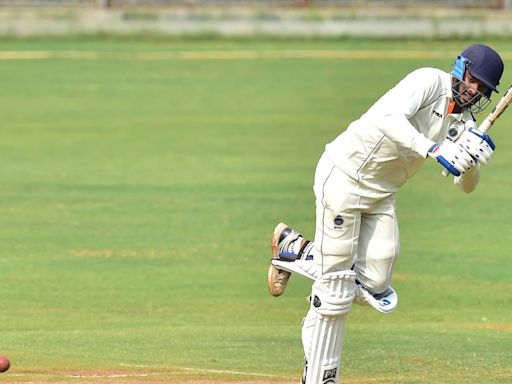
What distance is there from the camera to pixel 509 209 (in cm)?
1802

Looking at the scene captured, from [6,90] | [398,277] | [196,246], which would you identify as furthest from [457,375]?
[6,90]

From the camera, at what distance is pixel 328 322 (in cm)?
870

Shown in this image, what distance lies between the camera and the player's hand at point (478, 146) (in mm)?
8250

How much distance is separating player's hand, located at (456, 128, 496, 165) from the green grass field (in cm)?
222

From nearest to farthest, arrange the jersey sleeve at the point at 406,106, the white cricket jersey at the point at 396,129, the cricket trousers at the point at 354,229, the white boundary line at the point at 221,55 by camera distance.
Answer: the jersey sleeve at the point at 406,106 < the white cricket jersey at the point at 396,129 < the cricket trousers at the point at 354,229 < the white boundary line at the point at 221,55

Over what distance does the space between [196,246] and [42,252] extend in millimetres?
1762

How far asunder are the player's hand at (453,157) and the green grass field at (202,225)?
2239mm

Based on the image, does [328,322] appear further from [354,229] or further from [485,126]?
[485,126]

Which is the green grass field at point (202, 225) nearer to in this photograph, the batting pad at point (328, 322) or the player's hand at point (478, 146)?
the batting pad at point (328, 322)

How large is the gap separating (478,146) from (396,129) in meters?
0.50

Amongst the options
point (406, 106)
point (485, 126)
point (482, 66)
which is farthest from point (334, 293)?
point (482, 66)

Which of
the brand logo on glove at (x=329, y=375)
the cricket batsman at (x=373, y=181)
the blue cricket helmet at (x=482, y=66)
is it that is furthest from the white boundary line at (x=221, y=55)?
the brand logo on glove at (x=329, y=375)

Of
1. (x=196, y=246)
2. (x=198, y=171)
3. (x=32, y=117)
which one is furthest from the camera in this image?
(x=32, y=117)

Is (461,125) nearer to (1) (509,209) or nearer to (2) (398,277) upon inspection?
(2) (398,277)
